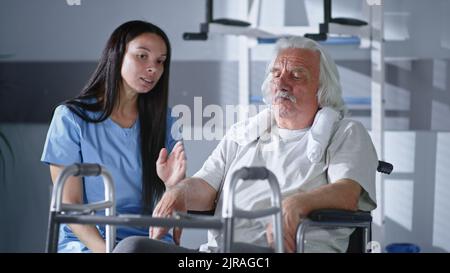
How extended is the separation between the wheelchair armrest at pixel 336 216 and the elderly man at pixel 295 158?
0.11m

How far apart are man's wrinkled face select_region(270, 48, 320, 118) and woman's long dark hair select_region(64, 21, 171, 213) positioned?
30cm

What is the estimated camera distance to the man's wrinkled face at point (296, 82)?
2.25 metres

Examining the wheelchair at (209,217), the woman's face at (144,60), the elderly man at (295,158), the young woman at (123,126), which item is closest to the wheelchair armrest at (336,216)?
the wheelchair at (209,217)

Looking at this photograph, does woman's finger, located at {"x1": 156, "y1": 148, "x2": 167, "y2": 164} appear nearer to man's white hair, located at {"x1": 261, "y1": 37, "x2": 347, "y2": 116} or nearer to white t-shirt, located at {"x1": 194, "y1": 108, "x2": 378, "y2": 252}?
white t-shirt, located at {"x1": 194, "y1": 108, "x2": 378, "y2": 252}

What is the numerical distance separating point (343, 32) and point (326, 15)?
3.7 inches

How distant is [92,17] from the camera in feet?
10.8

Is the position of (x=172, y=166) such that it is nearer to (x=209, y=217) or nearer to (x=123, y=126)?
(x=123, y=126)

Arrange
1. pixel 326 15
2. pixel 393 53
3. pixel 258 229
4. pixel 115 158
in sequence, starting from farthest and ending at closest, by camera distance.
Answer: pixel 393 53
pixel 326 15
pixel 115 158
pixel 258 229

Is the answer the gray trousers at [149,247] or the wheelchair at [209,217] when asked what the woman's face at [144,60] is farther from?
the gray trousers at [149,247]

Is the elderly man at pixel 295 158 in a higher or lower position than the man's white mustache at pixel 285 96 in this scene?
lower

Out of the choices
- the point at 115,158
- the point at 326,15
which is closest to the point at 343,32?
the point at 326,15

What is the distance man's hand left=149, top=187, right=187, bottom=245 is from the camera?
6.89 feet
